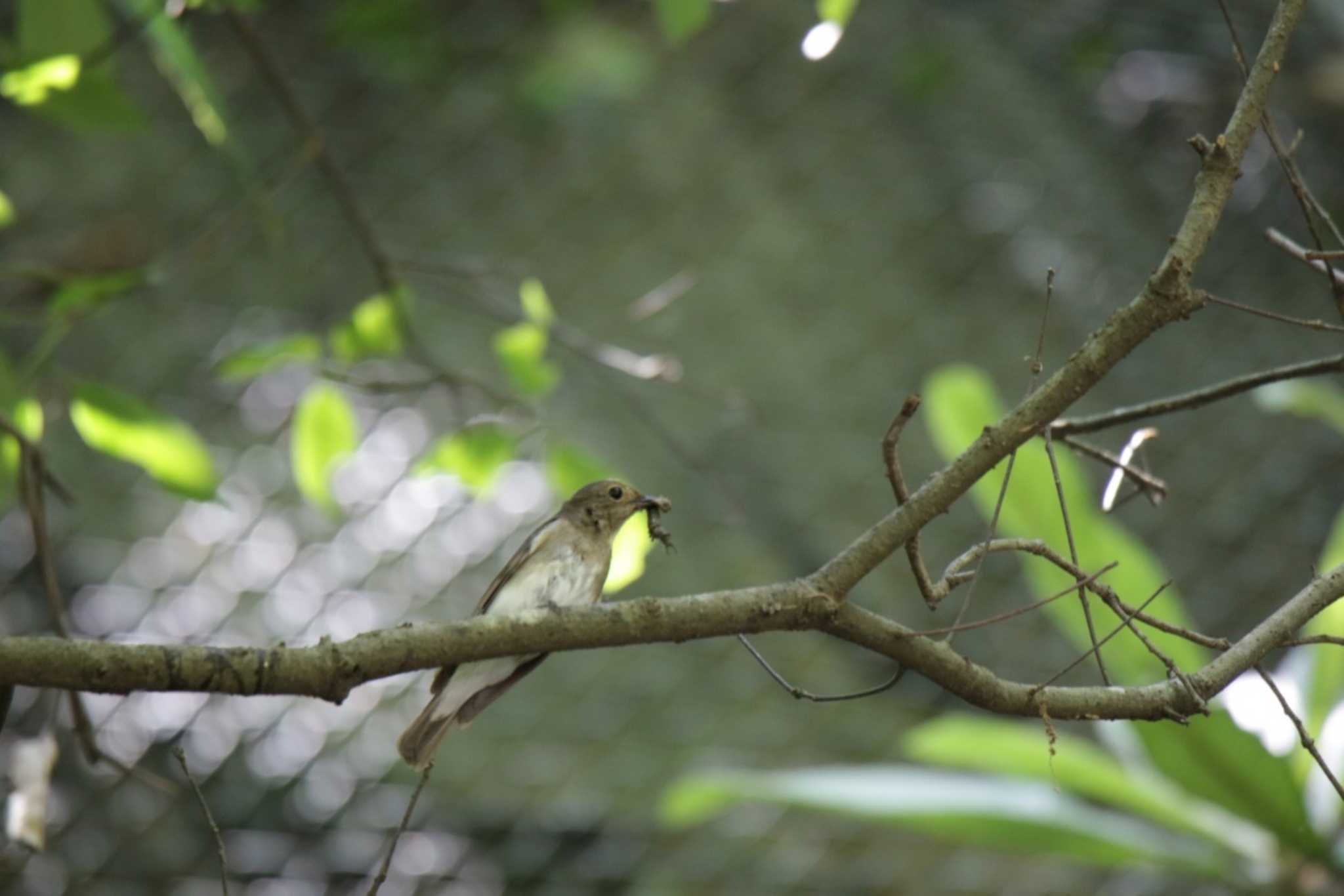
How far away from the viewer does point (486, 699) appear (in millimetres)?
1193

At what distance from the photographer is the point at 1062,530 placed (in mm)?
1486

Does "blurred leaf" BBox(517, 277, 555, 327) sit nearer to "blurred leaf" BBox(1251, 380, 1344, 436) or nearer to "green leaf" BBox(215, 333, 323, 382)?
"green leaf" BBox(215, 333, 323, 382)

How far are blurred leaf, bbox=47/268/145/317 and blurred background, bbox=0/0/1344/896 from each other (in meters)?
0.93

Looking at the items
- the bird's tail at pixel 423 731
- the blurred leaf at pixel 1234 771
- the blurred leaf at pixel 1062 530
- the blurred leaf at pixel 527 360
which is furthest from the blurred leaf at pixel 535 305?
the blurred leaf at pixel 1234 771

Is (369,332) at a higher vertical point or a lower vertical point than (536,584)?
higher

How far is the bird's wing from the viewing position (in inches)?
52.2

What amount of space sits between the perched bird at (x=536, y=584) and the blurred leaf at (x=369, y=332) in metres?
0.26

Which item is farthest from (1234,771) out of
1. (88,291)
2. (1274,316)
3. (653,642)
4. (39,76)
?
(39,76)

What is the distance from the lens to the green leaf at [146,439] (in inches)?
44.6

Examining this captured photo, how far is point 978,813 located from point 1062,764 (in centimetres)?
13

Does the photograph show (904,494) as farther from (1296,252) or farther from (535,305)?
(535,305)

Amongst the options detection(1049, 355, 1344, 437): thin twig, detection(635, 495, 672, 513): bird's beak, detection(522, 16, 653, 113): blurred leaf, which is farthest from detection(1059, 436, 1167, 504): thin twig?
detection(522, 16, 653, 113): blurred leaf

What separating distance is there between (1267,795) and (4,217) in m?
1.52

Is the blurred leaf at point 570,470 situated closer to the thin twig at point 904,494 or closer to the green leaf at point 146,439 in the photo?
the green leaf at point 146,439
